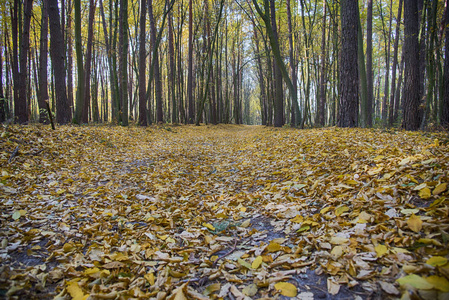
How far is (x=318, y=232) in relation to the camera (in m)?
1.81

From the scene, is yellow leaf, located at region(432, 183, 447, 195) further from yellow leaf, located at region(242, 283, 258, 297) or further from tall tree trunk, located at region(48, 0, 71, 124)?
tall tree trunk, located at region(48, 0, 71, 124)

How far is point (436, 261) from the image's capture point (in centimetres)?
113

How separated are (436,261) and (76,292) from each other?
6.19 ft

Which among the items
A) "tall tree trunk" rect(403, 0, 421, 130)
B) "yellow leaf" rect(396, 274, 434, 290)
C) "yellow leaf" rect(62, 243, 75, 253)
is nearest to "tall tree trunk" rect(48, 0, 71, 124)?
"yellow leaf" rect(62, 243, 75, 253)

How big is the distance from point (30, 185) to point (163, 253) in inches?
98.6

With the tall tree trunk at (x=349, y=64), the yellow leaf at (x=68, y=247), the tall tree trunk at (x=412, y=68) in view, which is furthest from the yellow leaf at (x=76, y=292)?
the tall tree trunk at (x=412, y=68)

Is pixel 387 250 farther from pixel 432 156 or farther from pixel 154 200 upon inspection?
pixel 154 200

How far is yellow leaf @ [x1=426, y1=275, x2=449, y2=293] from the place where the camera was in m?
1.00

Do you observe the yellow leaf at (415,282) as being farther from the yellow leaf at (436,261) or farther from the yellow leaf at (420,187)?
the yellow leaf at (420,187)

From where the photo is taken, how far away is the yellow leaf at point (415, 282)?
40.7 inches

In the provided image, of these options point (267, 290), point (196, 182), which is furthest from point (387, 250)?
point (196, 182)

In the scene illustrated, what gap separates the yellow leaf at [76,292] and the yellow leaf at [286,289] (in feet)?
3.52

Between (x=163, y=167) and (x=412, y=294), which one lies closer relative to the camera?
(x=412, y=294)

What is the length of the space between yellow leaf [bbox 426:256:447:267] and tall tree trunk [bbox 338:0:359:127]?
19.7 ft
